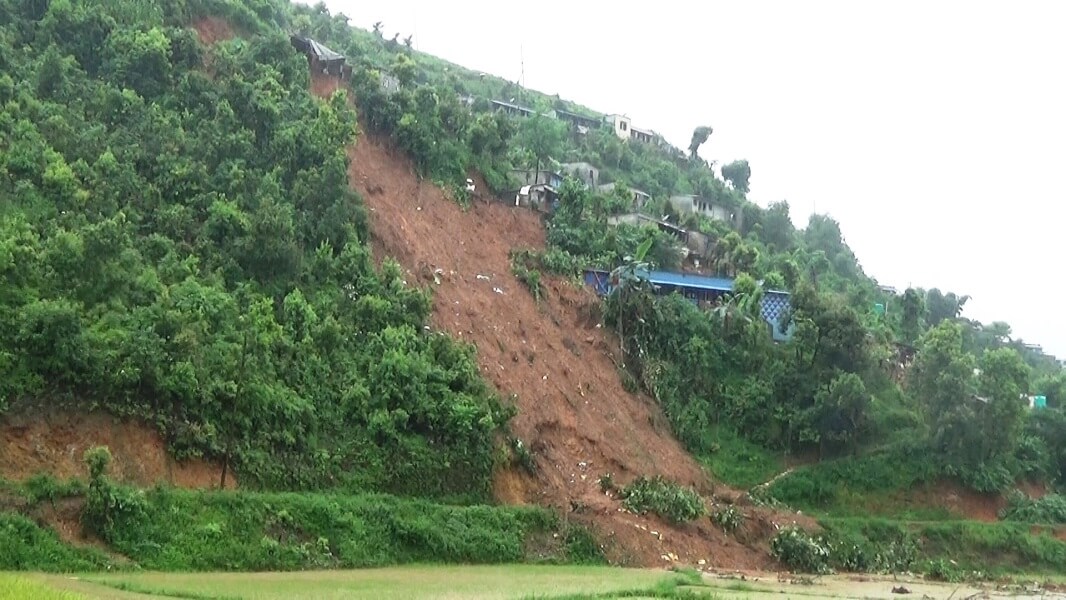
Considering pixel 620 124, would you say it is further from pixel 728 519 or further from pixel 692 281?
pixel 728 519

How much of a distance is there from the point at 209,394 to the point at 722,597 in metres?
13.5

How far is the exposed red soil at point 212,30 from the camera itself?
40844mm

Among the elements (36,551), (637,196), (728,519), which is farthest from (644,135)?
(36,551)

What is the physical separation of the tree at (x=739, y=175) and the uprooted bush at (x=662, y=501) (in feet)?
136

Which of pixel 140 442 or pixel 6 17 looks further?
pixel 6 17

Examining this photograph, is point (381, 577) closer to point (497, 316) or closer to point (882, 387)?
point (497, 316)

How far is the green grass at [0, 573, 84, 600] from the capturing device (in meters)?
13.2

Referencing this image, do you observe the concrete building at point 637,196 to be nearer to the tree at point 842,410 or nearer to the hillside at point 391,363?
the hillside at point 391,363

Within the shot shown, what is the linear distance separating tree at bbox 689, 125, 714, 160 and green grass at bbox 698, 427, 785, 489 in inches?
1409

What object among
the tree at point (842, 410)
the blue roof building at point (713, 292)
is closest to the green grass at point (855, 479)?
the tree at point (842, 410)

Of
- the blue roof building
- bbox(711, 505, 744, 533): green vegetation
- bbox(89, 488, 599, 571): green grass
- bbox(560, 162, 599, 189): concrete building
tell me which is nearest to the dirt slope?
bbox(711, 505, 744, 533): green vegetation

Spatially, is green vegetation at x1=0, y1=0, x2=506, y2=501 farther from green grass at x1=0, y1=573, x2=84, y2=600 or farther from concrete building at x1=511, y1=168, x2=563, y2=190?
concrete building at x1=511, y1=168, x2=563, y2=190

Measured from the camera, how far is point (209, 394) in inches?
982

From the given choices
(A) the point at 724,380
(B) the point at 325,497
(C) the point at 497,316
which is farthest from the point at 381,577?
(A) the point at 724,380
